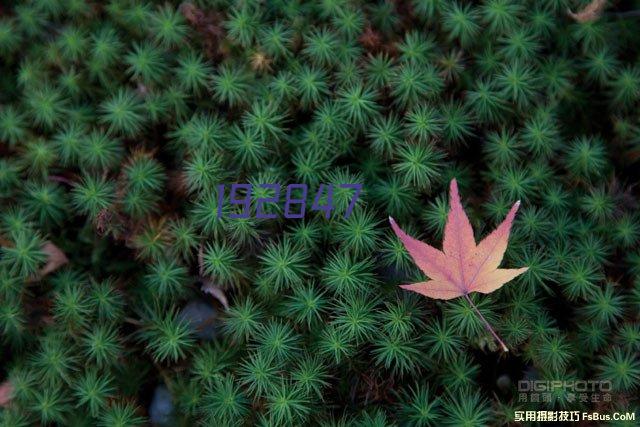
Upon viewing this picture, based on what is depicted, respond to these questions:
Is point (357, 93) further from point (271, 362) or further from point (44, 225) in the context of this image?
point (44, 225)

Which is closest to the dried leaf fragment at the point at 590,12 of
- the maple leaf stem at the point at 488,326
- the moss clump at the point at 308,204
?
the moss clump at the point at 308,204

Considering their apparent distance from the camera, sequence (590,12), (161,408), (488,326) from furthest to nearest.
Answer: (590,12) → (161,408) → (488,326)

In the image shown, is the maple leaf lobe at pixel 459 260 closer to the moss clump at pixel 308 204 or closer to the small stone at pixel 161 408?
the moss clump at pixel 308 204

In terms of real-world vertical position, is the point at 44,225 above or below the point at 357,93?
below

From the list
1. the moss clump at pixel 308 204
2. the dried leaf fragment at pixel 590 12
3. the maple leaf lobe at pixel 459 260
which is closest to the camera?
the maple leaf lobe at pixel 459 260

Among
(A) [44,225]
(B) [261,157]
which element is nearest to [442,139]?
(B) [261,157]

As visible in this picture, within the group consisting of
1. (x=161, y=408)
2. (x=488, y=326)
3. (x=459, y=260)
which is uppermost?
(x=459, y=260)

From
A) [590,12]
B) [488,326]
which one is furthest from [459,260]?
[590,12]

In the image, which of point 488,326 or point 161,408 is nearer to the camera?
point 488,326

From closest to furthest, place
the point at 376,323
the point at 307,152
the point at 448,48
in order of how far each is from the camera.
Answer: the point at 376,323
the point at 307,152
the point at 448,48

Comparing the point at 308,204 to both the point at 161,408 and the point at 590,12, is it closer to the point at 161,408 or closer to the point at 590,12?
the point at 161,408

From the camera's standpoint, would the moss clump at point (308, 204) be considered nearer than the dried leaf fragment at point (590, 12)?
Yes
